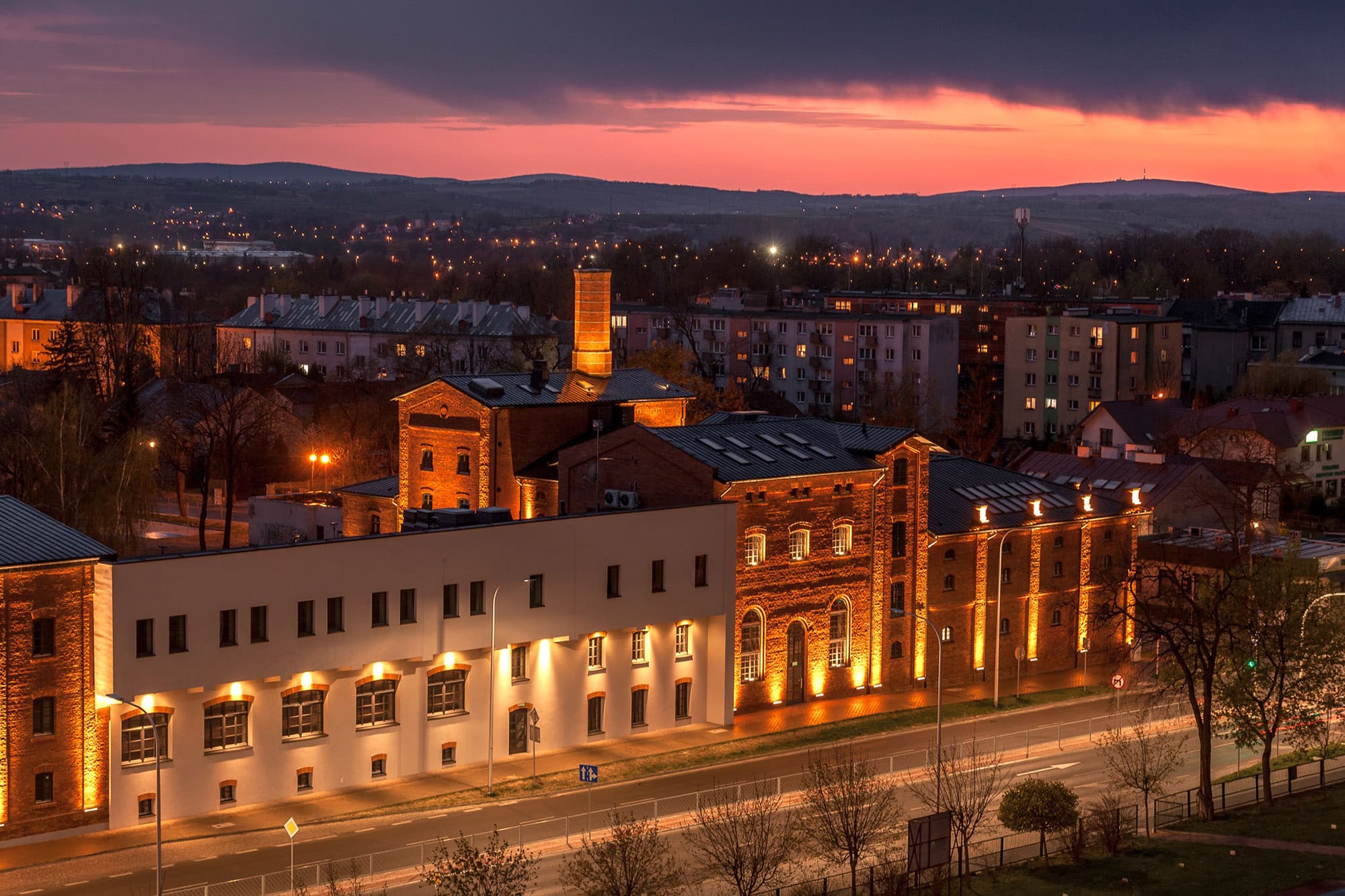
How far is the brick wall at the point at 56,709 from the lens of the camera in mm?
47406

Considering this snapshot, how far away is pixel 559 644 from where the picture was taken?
58.9m

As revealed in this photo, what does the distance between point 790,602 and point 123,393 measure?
65536 mm

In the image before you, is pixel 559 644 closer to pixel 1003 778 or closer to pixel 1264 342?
pixel 1003 778

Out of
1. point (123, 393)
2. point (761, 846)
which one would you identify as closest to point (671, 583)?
point (761, 846)

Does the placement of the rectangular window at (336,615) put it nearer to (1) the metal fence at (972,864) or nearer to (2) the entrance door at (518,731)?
(2) the entrance door at (518,731)

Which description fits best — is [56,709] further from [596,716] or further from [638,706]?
[638,706]

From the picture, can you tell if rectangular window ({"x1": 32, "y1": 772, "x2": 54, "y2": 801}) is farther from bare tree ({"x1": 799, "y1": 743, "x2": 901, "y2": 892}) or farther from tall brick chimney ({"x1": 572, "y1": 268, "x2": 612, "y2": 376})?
tall brick chimney ({"x1": 572, "y1": 268, "x2": 612, "y2": 376})

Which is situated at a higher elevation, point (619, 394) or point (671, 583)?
point (619, 394)

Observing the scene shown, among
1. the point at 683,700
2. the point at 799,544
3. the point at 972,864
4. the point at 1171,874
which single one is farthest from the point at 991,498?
the point at 1171,874

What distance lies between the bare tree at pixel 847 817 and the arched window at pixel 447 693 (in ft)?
40.9

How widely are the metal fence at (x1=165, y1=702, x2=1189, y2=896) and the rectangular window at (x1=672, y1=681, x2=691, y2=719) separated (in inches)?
299

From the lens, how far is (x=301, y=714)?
52969 mm

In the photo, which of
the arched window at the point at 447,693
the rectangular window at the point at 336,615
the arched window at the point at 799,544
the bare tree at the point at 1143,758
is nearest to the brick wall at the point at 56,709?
the rectangular window at the point at 336,615

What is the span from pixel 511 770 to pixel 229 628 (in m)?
10.9
